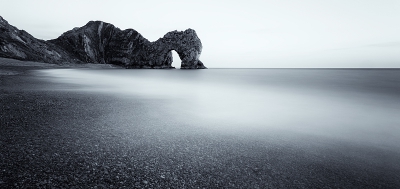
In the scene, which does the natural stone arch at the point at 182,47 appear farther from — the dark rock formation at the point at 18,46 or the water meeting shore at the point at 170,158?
the water meeting shore at the point at 170,158

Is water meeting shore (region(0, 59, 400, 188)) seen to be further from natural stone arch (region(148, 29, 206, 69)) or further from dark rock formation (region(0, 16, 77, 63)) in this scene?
natural stone arch (region(148, 29, 206, 69))

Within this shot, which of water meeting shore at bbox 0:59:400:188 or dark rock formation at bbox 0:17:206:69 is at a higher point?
dark rock formation at bbox 0:17:206:69

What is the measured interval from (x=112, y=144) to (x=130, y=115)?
9.33ft

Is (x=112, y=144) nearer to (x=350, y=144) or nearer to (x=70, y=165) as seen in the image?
(x=70, y=165)

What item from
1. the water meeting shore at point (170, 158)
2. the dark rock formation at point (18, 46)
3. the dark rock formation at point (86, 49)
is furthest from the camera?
the dark rock formation at point (86, 49)

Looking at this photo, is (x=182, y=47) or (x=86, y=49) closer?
(x=182, y=47)

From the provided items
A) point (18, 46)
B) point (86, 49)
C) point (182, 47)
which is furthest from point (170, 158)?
→ point (86, 49)

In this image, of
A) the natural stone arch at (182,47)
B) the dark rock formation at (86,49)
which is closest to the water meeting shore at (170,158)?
the dark rock formation at (86,49)

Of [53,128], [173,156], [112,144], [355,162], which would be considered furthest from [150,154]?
[355,162]

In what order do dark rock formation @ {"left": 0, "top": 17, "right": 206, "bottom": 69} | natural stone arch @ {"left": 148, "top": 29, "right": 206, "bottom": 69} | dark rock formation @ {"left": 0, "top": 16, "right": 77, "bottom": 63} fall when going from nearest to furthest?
1. dark rock formation @ {"left": 0, "top": 16, "right": 77, "bottom": 63}
2. dark rock formation @ {"left": 0, "top": 17, "right": 206, "bottom": 69}
3. natural stone arch @ {"left": 148, "top": 29, "right": 206, "bottom": 69}

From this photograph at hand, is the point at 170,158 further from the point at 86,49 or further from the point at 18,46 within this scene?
the point at 86,49

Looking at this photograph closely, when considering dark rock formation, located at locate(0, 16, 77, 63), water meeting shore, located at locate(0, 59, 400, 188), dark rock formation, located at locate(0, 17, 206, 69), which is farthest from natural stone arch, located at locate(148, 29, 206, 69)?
water meeting shore, located at locate(0, 59, 400, 188)

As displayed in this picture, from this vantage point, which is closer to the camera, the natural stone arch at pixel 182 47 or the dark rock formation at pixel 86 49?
the dark rock formation at pixel 86 49

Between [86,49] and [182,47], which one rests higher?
[86,49]
